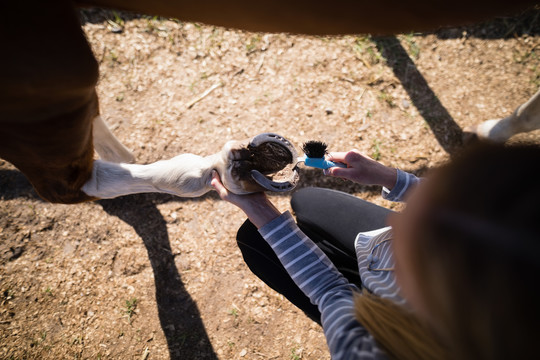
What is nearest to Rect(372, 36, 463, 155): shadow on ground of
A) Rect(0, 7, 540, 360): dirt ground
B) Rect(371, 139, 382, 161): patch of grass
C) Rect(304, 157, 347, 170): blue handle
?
Rect(0, 7, 540, 360): dirt ground

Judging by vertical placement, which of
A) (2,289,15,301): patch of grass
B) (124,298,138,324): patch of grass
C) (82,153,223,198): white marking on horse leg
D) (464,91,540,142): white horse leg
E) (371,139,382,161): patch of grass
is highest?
(464,91,540,142): white horse leg

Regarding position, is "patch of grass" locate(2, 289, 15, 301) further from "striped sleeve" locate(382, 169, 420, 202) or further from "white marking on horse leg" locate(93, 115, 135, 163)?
"striped sleeve" locate(382, 169, 420, 202)

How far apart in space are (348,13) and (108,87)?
217cm

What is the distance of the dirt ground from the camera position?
1.77 m

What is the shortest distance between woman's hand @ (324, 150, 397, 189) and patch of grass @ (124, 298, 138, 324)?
1.42m

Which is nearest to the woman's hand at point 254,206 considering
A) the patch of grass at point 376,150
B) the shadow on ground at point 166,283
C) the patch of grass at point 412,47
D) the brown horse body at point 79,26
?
the brown horse body at point 79,26

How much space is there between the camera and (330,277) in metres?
1.08

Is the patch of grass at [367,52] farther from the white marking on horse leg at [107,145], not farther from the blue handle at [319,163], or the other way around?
the white marking on horse leg at [107,145]

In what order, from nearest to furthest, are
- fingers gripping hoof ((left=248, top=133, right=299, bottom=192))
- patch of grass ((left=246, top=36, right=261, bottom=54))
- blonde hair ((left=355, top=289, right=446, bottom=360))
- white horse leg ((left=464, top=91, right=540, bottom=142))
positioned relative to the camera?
blonde hair ((left=355, top=289, right=446, bottom=360)) < fingers gripping hoof ((left=248, top=133, right=299, bottom=192)) < white horse leg ((left=464, top=91, right=540, bottom=142)) < patch of grass ((left=246, top=36, right=261, bottom=54))

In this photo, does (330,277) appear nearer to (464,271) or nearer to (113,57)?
(464,271)

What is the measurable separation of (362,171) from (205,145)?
4.15ft

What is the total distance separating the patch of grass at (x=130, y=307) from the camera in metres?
1.78

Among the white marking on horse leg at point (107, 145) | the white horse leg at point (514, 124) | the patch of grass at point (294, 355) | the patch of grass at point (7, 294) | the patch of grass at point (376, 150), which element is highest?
the white horse leg at point (514, 124)

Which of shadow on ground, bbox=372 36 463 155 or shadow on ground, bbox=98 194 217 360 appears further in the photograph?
shadow on ground, bbox=372 36 463 155
